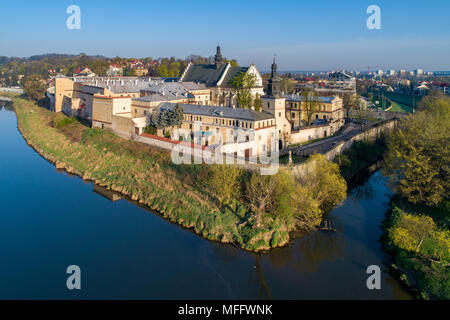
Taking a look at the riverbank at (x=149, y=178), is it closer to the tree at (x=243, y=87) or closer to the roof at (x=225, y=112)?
the roof at (x=225, y=112)

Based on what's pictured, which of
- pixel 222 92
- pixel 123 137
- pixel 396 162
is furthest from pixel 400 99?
pixel 123 137

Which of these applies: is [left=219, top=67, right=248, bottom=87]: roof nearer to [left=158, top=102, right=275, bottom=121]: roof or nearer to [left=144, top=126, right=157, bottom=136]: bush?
[left=158, top=102, right=275, bottom=121]: roof

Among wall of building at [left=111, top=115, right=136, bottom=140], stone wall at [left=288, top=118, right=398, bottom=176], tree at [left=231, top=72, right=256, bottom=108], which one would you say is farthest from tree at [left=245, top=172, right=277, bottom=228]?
wall of building at [left=111, top=115, right=136, bottom=140]

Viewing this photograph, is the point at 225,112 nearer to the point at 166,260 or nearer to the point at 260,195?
the point at 260,195

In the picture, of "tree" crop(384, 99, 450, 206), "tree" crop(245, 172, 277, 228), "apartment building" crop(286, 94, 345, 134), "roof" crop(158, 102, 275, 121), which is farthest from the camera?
"apartment building" crop(286, 94, 345, 134)

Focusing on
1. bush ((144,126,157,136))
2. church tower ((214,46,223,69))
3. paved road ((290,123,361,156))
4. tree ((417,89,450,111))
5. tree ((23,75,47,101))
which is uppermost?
church tower ((214,46,223,69))

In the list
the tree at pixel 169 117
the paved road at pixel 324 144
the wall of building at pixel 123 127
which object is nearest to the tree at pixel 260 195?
the paved road at pixel 324 144

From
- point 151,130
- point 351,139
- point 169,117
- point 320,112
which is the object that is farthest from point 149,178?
point 320,112
